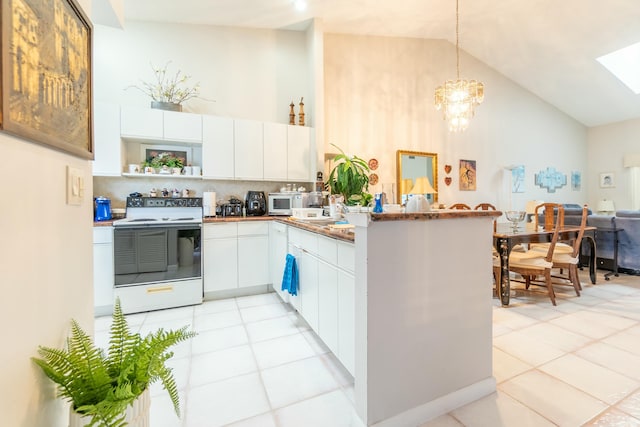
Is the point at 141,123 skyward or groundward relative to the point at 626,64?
groundward

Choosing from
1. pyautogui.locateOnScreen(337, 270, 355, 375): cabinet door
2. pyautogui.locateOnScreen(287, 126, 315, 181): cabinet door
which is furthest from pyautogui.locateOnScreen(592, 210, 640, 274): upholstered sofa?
pyautogui.locateOnScreen(337, 270, 355, 375): cabinet door

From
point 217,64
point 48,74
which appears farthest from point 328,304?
point 217,64

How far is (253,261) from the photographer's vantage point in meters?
3.29

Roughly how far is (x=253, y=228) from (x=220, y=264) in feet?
1.76

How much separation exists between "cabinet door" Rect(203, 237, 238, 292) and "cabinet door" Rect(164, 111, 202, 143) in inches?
47.5

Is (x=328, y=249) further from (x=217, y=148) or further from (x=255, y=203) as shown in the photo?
(x=217, y=148)

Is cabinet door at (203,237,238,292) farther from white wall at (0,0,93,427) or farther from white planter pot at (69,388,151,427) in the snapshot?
white planter pot at (69,388,151,427)

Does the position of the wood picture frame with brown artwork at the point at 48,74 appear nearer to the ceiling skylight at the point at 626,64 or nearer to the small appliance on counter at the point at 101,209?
the small appliance on counter at the point at 101,209

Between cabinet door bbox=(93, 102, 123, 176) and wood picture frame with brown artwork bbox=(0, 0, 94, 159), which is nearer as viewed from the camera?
wood picture frame with brown artwork bbox=(0, 0, 94, 159)

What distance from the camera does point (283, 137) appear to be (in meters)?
3.70

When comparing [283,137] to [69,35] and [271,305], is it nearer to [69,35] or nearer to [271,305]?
[271,305]

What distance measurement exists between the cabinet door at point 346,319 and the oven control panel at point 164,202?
7.53 feet

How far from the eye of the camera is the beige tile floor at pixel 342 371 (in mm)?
1441

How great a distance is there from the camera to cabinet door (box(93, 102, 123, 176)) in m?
2.91
